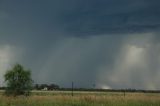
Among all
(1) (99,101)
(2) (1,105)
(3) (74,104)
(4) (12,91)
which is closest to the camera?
(2) (1,105)

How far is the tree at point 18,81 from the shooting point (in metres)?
65.6

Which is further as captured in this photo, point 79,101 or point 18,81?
point 18,81

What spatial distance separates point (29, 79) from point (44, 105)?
3157cm

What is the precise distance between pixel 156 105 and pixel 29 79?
33.6 m

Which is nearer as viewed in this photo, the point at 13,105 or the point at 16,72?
the point at 13,105

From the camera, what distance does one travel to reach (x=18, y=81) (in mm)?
65688

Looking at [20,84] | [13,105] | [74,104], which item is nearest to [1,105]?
[13,105]

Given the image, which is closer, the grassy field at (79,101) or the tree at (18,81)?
the grassy field at (79,101)

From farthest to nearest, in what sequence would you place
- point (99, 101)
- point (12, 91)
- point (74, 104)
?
point (12, 91) → point (99, 101) → point (74, 104)

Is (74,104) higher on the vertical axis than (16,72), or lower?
lower

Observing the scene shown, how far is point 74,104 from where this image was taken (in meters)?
36.4

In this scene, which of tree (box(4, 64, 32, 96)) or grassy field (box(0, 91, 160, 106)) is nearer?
grassy field (box(0, 91, 160, 106))

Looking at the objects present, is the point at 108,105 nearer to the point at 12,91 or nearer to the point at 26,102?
the point at 26,102

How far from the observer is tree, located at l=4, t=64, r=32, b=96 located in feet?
215
